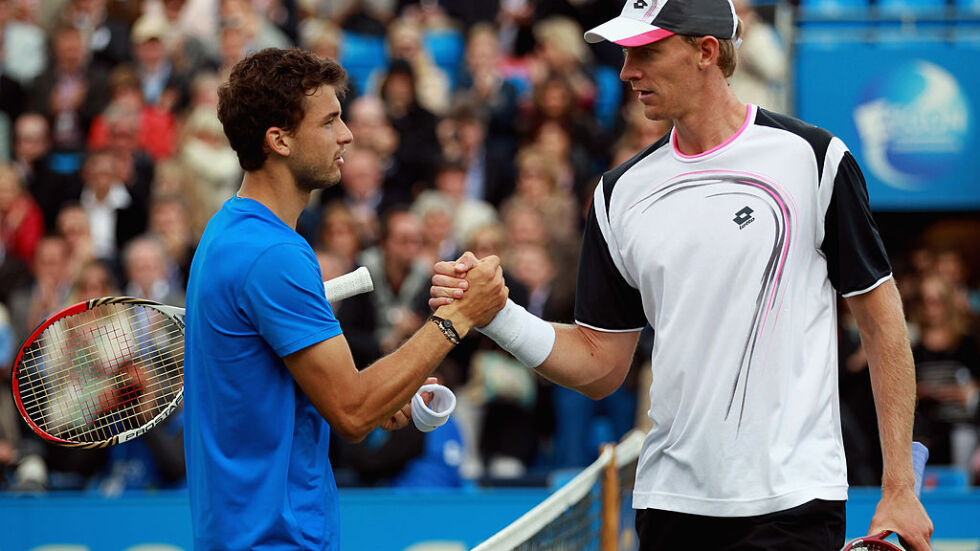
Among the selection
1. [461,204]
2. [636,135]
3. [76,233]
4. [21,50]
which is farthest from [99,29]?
[636,135]

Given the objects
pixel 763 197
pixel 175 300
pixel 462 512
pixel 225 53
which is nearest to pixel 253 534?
pixel 763 197

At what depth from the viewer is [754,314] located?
3.31 metres

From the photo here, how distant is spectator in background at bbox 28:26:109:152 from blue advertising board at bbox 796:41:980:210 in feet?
20.2

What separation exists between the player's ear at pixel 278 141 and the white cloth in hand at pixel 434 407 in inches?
29.9

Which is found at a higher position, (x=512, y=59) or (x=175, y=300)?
(x=512, y=59)

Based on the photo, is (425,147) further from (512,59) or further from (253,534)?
(253,534)

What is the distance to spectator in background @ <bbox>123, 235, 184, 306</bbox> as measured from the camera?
8336mm

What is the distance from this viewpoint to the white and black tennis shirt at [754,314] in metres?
3.30

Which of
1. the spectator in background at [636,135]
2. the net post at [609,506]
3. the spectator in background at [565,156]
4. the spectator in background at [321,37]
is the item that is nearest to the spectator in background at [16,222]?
the spectator in background at [321,37]

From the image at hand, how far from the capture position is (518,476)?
7250 mm

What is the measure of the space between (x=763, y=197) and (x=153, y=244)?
590cm

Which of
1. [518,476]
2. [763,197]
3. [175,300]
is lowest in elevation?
[518,476]

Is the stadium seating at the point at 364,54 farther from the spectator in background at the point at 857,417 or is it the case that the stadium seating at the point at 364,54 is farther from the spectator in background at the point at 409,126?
the spectator in background at the point at 857,417

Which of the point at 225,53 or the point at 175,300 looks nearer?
the point at 175,300
